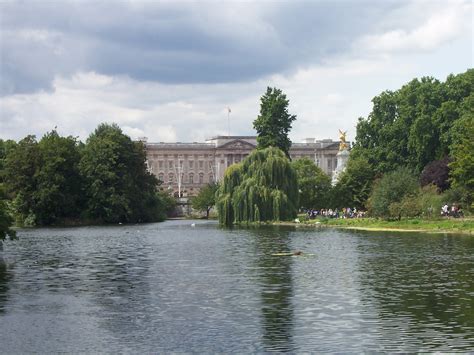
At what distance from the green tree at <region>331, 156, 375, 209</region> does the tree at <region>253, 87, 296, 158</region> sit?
8.44 m

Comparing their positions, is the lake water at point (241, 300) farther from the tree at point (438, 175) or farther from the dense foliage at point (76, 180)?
the dense foliage at point (76, 180)

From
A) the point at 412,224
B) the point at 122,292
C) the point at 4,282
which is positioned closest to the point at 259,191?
the point at 412,224

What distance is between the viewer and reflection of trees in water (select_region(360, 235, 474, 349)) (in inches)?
976

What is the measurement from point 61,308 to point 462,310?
42.2 feet

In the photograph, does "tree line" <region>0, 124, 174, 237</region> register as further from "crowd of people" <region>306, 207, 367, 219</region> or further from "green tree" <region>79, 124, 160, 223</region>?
"crowd of people" <region>306, 207, 367, 219</region>

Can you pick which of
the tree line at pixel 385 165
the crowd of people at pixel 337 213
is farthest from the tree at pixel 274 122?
the crowd of people at pixel 337 213

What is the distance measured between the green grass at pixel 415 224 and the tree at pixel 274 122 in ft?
69.5

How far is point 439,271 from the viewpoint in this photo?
128ft

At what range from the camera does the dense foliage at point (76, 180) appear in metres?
108

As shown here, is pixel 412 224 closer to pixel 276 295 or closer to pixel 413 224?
pixel 413 224

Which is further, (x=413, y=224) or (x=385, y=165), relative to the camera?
(x=385, y=165)

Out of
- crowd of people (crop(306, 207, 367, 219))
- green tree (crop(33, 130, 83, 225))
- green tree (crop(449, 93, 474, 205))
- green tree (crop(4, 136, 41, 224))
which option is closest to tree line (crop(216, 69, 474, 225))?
green tree (crop(449, 93, 474, 205))

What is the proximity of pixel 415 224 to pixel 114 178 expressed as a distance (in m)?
48.9

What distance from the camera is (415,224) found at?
7525cm
